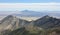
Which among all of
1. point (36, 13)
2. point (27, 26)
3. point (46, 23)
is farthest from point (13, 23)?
point (36, 13)

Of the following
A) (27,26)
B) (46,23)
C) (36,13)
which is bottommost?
(27,26)

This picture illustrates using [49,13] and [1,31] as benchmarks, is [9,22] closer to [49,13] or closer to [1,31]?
[1,31]

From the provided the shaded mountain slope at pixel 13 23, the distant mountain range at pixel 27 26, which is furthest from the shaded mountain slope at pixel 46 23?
the shaded mountain slope at pixel 13 23

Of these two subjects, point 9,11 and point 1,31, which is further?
point 1,31

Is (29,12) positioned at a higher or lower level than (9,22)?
higher

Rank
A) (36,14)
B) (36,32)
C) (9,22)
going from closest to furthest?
1. (36,14)
2. (36,32)
3. (9,22)

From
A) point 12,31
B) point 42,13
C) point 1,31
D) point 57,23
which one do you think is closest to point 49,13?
point 42,13

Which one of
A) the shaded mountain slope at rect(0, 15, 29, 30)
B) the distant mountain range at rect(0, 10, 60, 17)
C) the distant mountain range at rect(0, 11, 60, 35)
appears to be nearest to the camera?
the distant mountain range at rect(0, 10, 60, 17)

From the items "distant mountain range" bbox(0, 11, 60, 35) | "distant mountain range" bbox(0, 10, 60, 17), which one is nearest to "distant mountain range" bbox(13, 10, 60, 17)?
"distant mountain range" bbox(0, 10, 60, 17)

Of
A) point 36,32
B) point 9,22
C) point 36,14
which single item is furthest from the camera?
point 9,22

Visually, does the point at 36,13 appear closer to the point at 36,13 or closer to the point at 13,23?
the point at 36,13

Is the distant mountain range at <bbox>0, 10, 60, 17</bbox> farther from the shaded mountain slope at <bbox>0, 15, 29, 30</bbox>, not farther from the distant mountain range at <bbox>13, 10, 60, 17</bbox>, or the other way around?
the shaded mountain slope at <bbox>0, 15, 29, 30</bbox>
